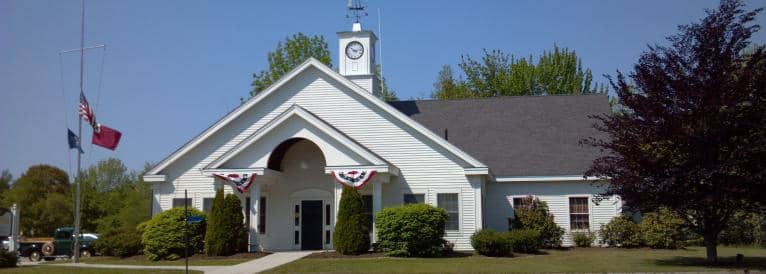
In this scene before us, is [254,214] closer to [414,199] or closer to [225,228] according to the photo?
[225,228]

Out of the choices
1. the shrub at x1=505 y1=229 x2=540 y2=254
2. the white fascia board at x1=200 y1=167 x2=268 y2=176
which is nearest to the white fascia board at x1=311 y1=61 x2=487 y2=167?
the shrub at x1=505 y1=229 x2=540 y2=254

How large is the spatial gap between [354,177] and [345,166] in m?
0.57

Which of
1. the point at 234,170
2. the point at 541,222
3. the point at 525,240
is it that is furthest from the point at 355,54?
the point at 525,240

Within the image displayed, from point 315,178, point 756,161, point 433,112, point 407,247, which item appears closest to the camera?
point 756,161

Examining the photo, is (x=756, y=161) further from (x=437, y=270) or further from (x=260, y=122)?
(x=260, y=122)

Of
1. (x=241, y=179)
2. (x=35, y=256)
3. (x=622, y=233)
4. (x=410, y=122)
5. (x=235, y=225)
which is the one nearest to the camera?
(x=235, y=225)

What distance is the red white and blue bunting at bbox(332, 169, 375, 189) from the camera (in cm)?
2564

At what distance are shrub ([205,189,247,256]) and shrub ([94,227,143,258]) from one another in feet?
11.0

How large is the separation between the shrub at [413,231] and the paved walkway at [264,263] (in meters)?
3.13

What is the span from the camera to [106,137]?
93.2 ft

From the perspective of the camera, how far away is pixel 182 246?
25453mm

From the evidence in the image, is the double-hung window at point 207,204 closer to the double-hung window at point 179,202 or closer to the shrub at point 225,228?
the double-hung window at point 179,202

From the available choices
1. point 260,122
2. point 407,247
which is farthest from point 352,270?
point 260,122

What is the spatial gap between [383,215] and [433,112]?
372 inches
